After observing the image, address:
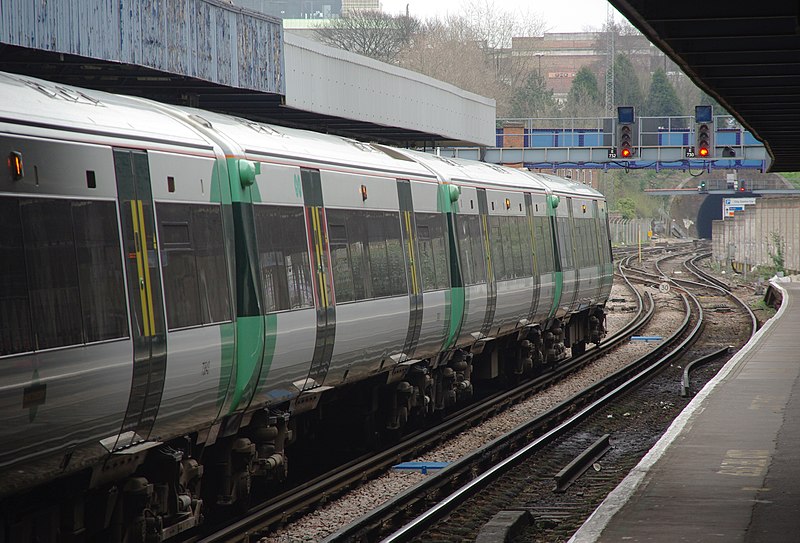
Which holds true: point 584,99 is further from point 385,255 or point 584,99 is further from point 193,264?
point 193,264

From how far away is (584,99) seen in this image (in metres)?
110

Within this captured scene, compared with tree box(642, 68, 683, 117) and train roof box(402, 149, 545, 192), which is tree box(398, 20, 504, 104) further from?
train roof box(402, 149, 545, 192)

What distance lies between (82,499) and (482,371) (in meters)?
11.8

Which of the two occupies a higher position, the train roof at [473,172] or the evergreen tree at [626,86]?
the evergreen tree at [626,86]

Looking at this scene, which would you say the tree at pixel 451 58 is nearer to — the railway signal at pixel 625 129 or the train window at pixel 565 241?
the railway signal at pixel 625 129

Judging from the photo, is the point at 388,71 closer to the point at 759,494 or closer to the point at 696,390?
the point at 696,390

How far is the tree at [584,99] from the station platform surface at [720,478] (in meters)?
93.1

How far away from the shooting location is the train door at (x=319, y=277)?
11.1 m

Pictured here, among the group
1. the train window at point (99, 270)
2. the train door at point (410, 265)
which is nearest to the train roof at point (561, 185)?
the train door at point (410, 265)

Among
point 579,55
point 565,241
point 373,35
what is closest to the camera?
point 565,241

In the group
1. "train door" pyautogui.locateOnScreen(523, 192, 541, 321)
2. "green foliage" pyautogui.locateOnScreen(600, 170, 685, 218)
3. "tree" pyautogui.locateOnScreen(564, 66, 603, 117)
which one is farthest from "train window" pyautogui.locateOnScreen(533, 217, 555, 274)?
"tree" pyautogui.locateOnScreen(564, 66, 603, 117)

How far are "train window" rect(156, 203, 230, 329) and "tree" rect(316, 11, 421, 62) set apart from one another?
85.6 m

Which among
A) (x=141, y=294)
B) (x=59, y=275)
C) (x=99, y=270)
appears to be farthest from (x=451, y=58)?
(x=59, y=275)

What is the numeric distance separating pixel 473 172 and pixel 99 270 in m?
10.4
